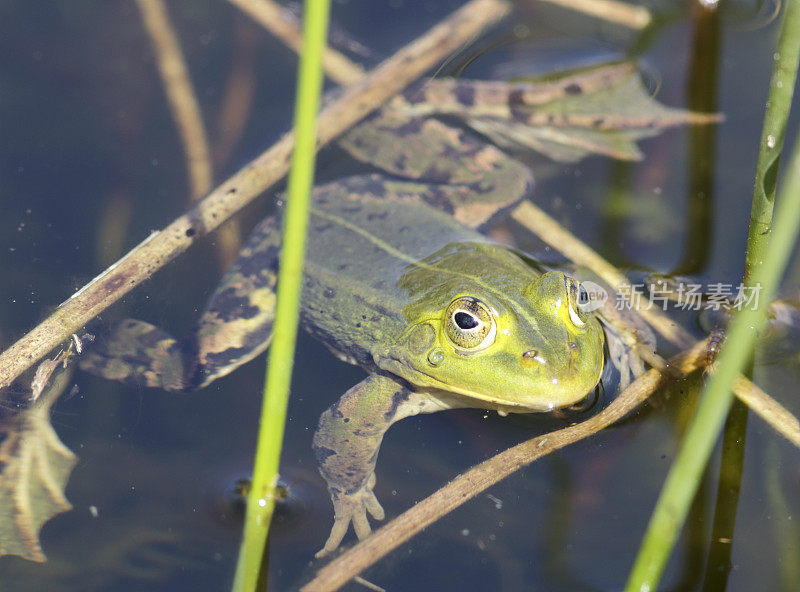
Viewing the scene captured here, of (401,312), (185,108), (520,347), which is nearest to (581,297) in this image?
(520,347)

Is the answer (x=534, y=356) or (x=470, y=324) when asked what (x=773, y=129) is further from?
(x=470, y=324)

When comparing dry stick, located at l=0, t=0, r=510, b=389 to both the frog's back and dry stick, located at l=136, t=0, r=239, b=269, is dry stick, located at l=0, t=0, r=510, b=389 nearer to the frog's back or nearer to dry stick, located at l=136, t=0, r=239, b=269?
dry stick, located at l=136, t=0, r=239, b=269

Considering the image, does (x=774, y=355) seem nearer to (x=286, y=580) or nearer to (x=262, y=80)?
(x=286, y=580)

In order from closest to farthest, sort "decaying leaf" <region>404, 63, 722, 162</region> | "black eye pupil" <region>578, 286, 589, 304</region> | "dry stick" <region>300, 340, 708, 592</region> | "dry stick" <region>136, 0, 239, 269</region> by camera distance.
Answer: "dry stick" <region>300, 340, 708, 592</region>
"black eye pupil" <region>578, 286, 589, 304</region>
"dry stick" <region>136, 0, 239, 269</region>
"decaying leaf" <region>404, 63, 722, 162</region>

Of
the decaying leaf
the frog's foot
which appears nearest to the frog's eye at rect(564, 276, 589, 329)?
the frog's foot

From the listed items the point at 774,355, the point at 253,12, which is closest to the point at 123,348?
the point at 253,12
